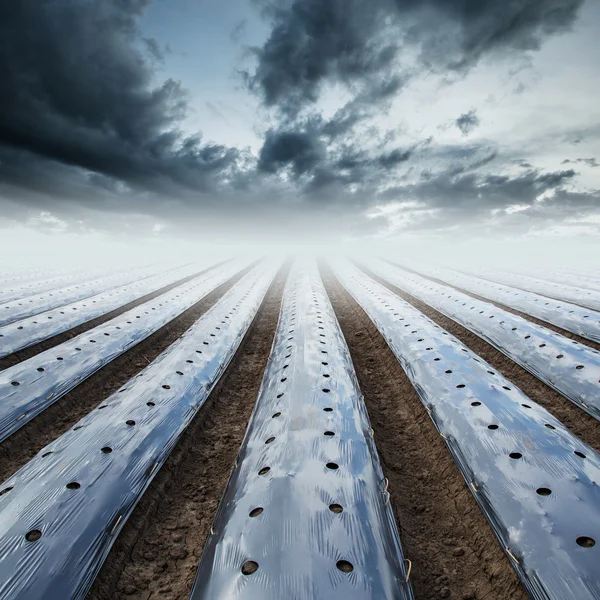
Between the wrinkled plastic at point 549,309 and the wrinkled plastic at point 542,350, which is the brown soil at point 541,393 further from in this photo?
the wrinkled plastic at point 549,309

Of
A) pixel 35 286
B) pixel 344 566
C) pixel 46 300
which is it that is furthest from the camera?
pixel 35 286

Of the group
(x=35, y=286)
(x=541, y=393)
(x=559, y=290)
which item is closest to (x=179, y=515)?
(x=541, y=393)

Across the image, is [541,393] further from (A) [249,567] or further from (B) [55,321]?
Result: (B) [55,321]

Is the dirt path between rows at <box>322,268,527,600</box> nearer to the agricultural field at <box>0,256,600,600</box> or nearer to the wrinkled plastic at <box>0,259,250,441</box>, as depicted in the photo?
the agricultural field at <box>0,256,600,600</box>

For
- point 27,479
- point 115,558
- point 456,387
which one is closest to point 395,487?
point 456,387

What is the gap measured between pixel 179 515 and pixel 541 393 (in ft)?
19.5

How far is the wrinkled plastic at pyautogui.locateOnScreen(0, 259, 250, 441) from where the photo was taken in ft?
15.7

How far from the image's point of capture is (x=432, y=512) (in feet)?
11.4

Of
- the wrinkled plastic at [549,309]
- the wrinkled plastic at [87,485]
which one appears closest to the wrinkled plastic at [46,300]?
the wrinkled plastic at [87,485]

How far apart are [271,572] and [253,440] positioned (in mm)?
1709

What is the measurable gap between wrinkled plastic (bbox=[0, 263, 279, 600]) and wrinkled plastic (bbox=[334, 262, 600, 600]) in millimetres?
3084

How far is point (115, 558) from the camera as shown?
2.86 m

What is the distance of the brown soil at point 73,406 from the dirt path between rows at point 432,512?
477 centimetres

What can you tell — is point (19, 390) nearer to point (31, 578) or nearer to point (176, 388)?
point (176, 388)
